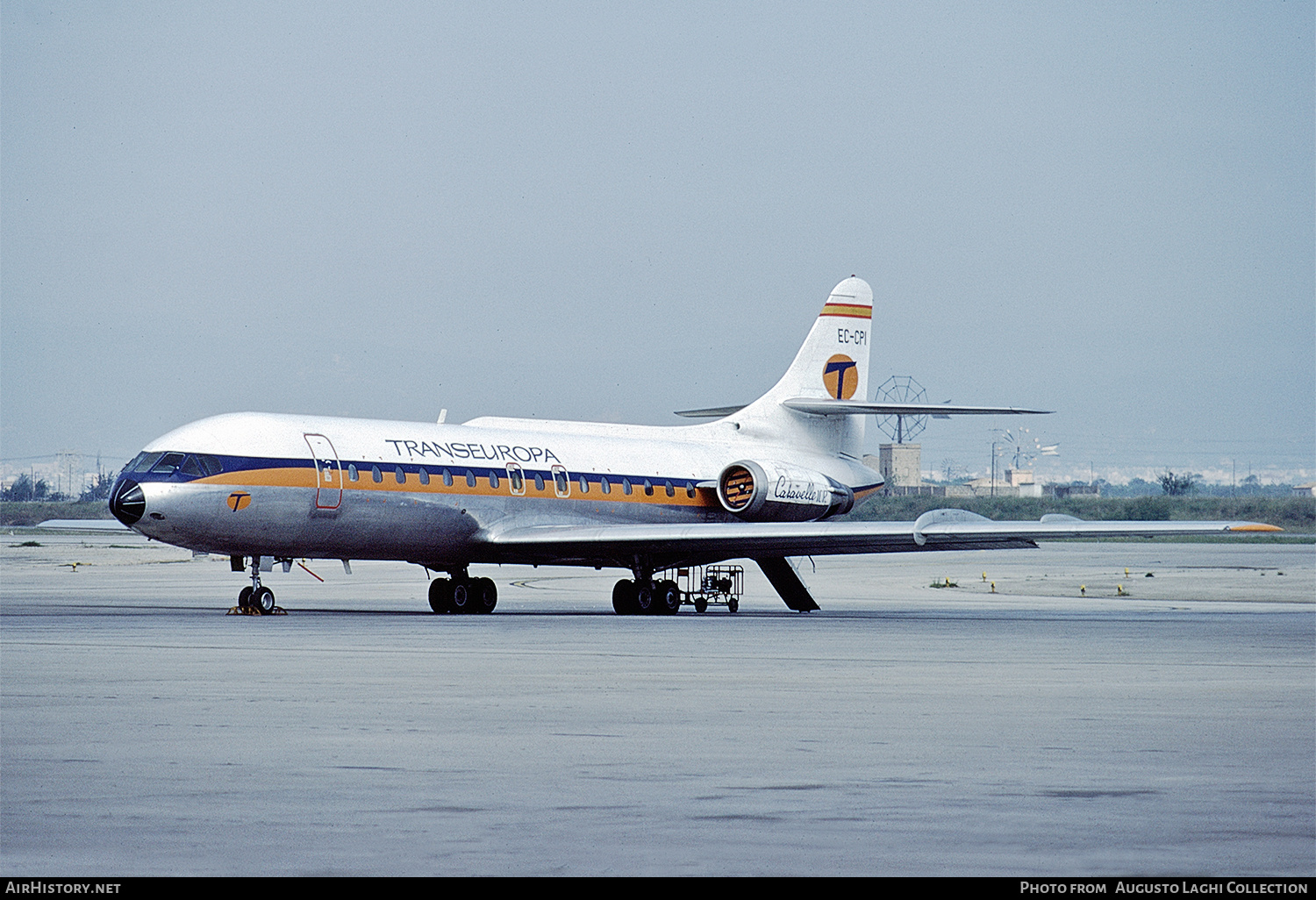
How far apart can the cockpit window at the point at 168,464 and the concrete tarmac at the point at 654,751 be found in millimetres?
4632

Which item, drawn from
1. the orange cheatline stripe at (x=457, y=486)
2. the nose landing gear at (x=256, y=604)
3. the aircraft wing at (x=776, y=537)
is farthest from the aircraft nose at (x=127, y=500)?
the aircraft wing at (x=776, y=537)

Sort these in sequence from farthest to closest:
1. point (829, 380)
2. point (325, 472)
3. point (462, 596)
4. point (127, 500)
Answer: point (829, 380) < point (462, 596) < point (325, 472) < point (127, 500)

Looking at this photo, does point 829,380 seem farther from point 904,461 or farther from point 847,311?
point 904,461

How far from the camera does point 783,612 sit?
3247cm

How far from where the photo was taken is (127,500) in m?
26.9

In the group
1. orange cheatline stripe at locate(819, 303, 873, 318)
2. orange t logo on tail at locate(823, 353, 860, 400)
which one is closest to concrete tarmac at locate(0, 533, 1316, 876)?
orange t logo on tail at locate(823, 353, 860, 400)

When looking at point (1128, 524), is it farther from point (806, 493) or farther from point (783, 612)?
point (806, 493)

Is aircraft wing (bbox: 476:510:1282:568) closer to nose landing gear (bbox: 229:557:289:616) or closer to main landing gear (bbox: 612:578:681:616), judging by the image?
main landing gear (bbox: 612:578:681:616)

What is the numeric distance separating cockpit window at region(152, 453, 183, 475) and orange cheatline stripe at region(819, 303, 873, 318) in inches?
690

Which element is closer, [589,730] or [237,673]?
[589,730]

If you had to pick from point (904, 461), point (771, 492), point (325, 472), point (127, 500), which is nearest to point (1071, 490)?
point (904, 461)

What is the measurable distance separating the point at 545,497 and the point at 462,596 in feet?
8.69
